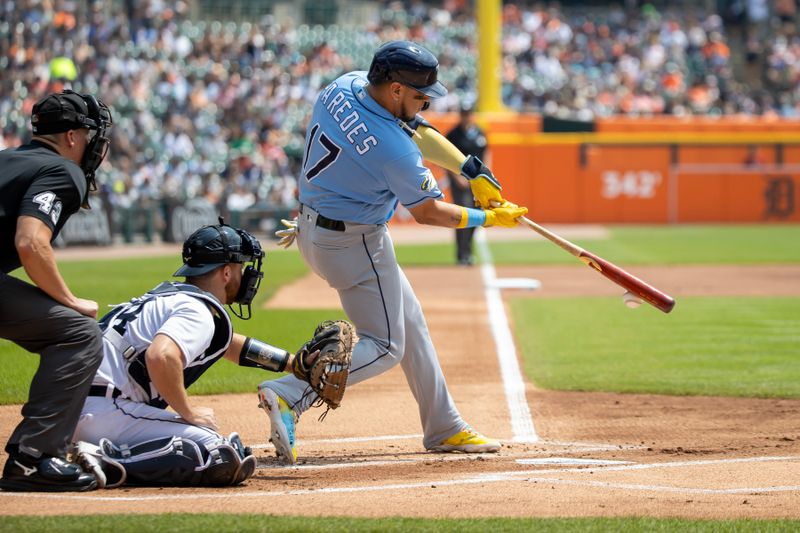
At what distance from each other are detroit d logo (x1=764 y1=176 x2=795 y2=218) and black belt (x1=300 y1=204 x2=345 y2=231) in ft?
84.1

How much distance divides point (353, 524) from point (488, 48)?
23.2 m

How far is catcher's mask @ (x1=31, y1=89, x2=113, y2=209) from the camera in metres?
4.86

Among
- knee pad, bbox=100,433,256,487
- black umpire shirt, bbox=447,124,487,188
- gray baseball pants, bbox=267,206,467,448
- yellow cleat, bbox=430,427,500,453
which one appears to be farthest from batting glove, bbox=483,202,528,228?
black umpire shirt, bbox=447,124,487,188

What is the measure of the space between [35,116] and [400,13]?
95.4 feet

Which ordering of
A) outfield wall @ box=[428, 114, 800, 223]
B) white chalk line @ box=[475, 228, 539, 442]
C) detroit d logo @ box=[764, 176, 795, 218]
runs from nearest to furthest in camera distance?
white chalk line @ box=[475, 228, 539, 442] → outfield wall @ box=[428, 114, 800, 223] → detroit d logo @ box=[764, 176, 795, 218]

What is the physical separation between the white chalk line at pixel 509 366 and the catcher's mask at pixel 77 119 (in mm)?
2761

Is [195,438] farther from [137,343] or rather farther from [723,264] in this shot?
[723,264]

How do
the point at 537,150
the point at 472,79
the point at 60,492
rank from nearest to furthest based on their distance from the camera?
the point at 60,492 < the point at 537,150 < the point at 472,79

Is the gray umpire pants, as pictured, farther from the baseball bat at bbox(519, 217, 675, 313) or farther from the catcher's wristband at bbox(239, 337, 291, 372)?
the baseball bat at bbox(519, 217, 675, 313)

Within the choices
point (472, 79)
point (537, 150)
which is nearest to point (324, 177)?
point (537, 150)

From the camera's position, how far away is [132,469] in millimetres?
4922

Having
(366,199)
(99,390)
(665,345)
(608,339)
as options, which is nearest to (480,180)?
(366,199)

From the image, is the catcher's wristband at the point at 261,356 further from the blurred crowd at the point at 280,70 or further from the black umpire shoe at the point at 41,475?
the blurred crowd at the point at 280,70

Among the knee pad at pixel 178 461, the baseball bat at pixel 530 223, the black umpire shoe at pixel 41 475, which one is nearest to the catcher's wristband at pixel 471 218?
the baseball bat at pixel 530 223
